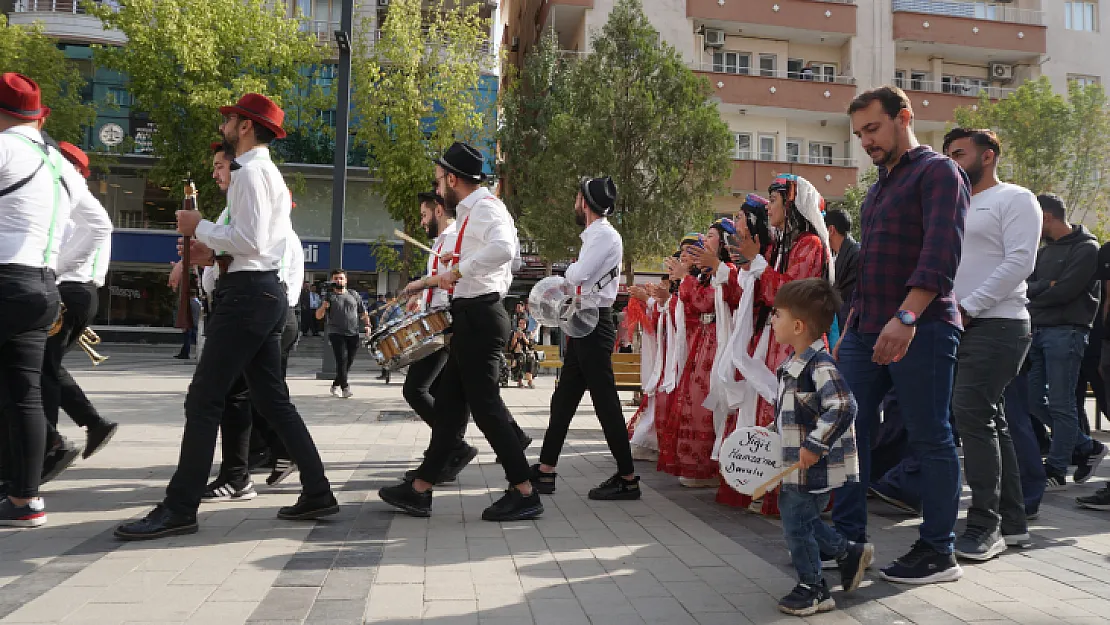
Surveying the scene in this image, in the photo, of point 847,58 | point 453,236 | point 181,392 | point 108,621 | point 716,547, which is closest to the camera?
point 108,621

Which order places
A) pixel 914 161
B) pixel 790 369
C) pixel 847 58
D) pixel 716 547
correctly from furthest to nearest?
1. pixel 847 58
2. pixel 716 547
3. pixel 914 161
4. pixel 790 369

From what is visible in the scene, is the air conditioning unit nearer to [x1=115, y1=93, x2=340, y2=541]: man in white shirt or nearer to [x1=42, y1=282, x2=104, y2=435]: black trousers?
[x1=115, y1=93, x2=340, y2=541]: man in white shirt

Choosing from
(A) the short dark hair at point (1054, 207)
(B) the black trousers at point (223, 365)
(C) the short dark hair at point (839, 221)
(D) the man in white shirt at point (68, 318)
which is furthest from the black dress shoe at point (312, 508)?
(A) the short dark hair at point (1054, 207)

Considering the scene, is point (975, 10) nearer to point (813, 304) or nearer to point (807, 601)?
point (813, 304)

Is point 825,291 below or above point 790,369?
above

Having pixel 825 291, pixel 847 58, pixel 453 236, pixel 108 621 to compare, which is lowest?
pixel 108 621

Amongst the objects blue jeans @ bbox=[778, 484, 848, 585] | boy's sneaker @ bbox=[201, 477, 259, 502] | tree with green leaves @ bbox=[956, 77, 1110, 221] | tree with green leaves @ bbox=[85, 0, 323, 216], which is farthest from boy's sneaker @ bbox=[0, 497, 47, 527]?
tree with green leaves @ bbox=[956, 77, 1110, 221]

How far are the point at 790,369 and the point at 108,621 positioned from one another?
2.74m

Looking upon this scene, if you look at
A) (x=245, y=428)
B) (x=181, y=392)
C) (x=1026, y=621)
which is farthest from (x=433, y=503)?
(x=181, y=392)

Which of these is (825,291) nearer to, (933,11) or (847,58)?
(847,58)

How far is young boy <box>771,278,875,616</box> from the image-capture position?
130 inches

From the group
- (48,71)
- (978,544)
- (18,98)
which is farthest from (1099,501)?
(48,71)

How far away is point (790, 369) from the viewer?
348 cm

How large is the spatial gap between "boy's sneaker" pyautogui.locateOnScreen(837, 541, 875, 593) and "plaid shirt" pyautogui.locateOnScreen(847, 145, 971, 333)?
102 cm
